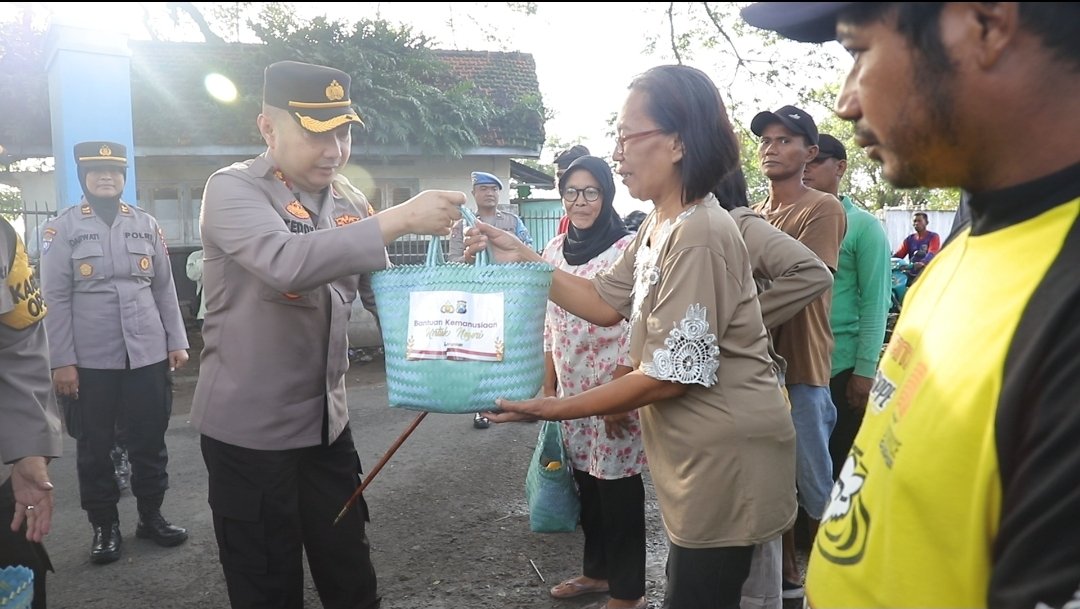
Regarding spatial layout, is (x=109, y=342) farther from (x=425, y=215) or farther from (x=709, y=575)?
(x=709, y=575)

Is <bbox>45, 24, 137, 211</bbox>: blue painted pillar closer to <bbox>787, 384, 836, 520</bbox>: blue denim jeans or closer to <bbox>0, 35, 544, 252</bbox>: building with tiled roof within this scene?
<bbox>0, 35, 544, 252</bbox>: building with tiled roof

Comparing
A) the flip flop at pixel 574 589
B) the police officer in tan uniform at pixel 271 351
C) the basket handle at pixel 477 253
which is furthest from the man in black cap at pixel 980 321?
the flip flop at pixel 574 589

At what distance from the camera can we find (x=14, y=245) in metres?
2.15

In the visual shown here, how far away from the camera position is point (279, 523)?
2.39 m

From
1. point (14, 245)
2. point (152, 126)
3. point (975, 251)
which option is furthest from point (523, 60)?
point (975, 251)

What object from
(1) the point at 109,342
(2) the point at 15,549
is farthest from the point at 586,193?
(1) the point at 109,342

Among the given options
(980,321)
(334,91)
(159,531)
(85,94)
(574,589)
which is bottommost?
(159,531)

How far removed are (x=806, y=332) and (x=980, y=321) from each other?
2451 millimetres

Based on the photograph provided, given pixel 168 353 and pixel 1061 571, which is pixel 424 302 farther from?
pixel 168 353

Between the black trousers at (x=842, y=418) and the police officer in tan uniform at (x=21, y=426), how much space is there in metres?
3.29

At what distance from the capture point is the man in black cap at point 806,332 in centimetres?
327

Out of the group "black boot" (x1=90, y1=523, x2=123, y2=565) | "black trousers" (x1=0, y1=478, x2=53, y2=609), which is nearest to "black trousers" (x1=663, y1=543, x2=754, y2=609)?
"black trousers" (x1=0, y1=478, x2=53, y2=609)

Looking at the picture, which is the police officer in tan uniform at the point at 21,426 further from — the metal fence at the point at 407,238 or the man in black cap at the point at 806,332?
the metal fence at the point at 407,238

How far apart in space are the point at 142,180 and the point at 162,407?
10.6m
